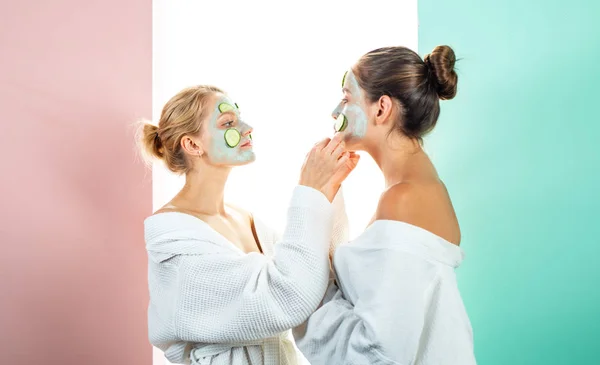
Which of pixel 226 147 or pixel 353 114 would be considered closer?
pixel 353 114

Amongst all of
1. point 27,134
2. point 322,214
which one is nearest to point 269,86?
point 27,134

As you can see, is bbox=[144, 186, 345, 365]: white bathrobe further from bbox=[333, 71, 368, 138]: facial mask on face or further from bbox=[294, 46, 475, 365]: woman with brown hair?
bbox=[333, 71, 368, 138]: facial mask on face

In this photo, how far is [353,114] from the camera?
169 centimetres

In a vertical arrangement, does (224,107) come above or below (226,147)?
above

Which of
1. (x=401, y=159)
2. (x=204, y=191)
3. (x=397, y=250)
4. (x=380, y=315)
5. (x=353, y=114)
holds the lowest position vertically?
(x=380, y=315)

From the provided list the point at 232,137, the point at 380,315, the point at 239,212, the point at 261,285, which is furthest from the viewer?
the point at 239,212

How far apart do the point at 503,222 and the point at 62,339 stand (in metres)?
1.58

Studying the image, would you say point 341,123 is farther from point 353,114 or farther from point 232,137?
point 232,137

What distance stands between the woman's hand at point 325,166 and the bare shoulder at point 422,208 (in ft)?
0.57

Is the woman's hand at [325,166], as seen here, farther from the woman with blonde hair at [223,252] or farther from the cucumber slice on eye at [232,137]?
the cucumber slice on eye at [232,137]

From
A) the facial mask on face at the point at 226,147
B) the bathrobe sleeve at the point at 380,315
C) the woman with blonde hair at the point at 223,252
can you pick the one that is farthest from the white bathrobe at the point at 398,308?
the facial mask on face at the point at 226,147

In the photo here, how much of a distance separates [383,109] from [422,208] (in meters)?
0.31

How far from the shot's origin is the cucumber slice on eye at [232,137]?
189 centimetres

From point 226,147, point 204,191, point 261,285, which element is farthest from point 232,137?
point 261,285
